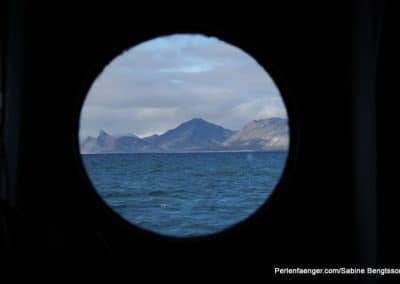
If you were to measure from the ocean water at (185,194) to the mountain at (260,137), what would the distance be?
36.5m

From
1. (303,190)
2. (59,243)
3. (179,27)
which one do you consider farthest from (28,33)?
(303,190)

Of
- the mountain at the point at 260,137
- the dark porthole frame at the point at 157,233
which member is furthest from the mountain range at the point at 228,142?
the dark porthole frame at the point at 157,233

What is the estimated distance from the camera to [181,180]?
31641mm

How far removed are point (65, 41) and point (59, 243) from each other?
852mm

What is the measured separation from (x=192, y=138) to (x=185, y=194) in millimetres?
77998

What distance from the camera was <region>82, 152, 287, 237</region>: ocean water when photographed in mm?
18000

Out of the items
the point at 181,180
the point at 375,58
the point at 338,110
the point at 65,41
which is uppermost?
the point at 65,41

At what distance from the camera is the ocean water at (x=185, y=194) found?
59.1 feet

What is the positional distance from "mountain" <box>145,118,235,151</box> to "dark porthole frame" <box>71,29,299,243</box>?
7784cm

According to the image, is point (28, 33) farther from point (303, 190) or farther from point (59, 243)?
point (303, 190)

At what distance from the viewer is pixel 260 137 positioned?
79.9m

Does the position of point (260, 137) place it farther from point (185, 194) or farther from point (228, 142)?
point (185, 194)

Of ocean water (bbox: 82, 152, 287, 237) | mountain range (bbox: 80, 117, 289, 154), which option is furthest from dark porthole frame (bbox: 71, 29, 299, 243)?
mountain range (bbox: 80, 117, 289, 154)

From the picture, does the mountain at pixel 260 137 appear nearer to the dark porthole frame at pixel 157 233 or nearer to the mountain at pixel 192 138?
the mountain at pixel 192 138
